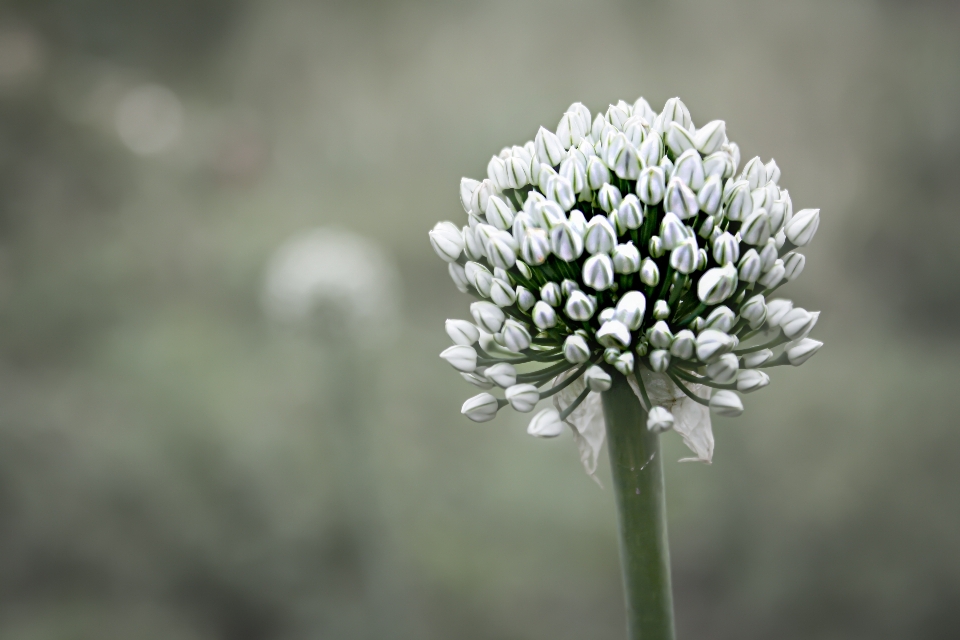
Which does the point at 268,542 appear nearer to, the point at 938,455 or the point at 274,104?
the point at 274,104

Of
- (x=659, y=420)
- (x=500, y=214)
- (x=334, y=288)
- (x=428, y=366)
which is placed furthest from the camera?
(x=428, y=366)

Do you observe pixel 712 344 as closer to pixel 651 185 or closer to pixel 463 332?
pixel 651 185

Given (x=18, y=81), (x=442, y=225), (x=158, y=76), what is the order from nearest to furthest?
(x=442, y=225) < (x=18, y=81) < (x=158, y=76)

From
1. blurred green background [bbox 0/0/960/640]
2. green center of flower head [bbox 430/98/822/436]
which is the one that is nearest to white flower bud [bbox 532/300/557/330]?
green center of flower head [bbox 430/98/822/436]

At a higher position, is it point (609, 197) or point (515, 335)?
point (609, 197)

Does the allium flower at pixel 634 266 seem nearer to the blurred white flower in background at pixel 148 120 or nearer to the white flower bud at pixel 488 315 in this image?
the white flower bud at pixel 488 315

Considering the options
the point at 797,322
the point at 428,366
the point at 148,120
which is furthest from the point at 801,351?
the point at 148,120

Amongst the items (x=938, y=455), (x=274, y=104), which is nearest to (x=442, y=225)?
(x=938, y=455)
